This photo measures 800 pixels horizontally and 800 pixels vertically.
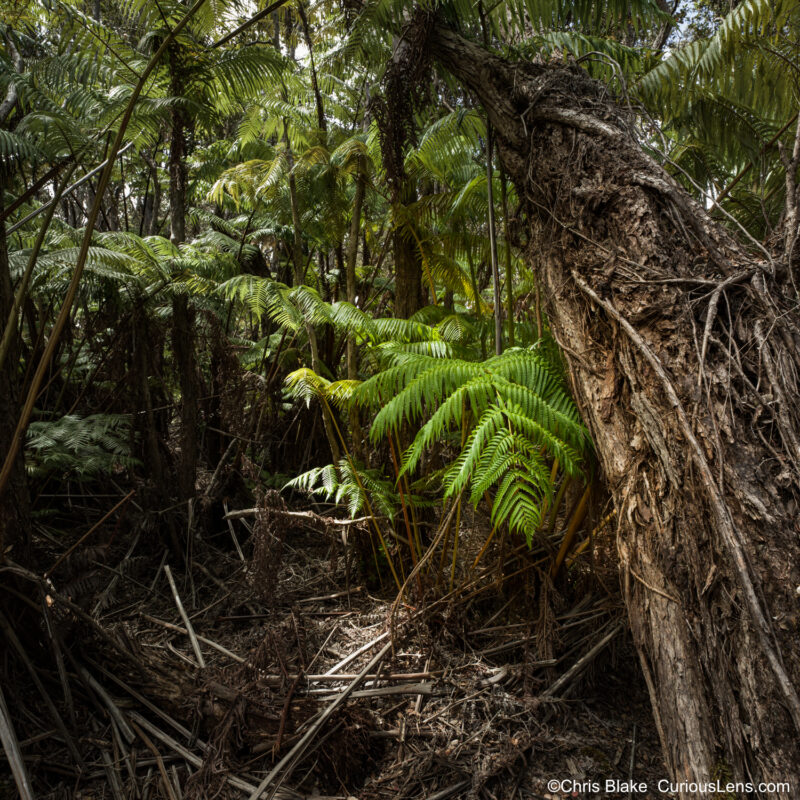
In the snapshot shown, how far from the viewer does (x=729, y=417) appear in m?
1.34

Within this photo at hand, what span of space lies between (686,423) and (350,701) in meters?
1.49

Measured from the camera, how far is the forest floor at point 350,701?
5.60ft

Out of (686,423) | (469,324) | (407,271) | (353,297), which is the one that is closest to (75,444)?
(353,297)

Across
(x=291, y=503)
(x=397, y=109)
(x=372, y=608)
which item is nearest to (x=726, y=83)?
(x=397, y=109)

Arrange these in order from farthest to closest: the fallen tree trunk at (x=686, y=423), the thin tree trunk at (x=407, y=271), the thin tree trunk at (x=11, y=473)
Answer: the thin tree trunk at (x=407, y=271) < the thin tree trunk at (x=11, y=473) < the fallen tree trunk at (x=686, y=423)

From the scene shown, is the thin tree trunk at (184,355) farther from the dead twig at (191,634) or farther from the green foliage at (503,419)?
the green foliage at (503,419)

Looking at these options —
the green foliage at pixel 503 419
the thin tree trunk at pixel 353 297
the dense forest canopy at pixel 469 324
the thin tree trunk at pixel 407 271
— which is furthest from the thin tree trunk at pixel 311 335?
the green foliage at pixel 503 419

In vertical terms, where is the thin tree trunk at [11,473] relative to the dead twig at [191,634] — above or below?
above

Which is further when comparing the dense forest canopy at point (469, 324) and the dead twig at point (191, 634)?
the dead twig at point (191, 634)

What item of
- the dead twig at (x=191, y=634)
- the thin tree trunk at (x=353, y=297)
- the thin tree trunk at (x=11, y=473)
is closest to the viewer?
the thin tree trunk at (x=11, y=473)

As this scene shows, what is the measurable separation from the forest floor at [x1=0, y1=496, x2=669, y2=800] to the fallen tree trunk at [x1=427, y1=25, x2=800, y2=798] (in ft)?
1.70

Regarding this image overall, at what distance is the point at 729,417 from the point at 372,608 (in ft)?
6.19

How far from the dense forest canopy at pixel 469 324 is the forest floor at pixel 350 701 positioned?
0.18 m

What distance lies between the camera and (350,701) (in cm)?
191
